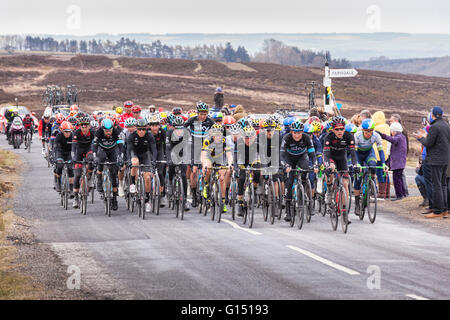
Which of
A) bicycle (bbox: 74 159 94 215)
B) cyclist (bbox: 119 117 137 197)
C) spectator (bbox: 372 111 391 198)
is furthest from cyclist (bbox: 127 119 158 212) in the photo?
spectator (bbox: 372 111 391 198)

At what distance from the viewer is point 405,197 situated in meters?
21.1

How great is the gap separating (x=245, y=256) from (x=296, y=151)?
4.29 meters

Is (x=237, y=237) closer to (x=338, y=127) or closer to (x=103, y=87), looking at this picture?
(x=338, y=127)

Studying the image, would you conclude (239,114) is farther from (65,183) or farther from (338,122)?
(338,122)

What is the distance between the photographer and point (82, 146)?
1856cm

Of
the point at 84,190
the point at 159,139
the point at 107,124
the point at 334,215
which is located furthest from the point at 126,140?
the point at 334,215

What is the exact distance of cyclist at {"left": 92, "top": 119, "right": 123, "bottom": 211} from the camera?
1788cm

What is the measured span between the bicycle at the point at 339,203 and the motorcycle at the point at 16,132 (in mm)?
28547

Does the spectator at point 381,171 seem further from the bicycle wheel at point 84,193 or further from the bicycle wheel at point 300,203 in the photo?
the bicycle wheel at point 84,193

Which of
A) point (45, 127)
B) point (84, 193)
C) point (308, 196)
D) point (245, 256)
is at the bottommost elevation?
point (245, 256)

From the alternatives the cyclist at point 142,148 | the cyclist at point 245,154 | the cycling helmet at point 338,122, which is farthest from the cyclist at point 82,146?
the cycling helmet at point 338,122

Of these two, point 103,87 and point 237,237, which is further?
point 103,87
